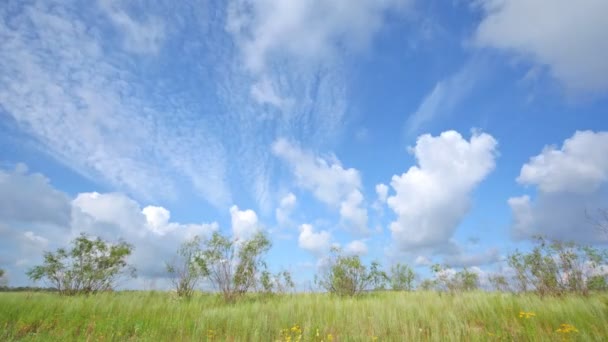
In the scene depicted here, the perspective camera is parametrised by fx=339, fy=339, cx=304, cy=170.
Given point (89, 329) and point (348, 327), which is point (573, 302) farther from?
point (89, 329)

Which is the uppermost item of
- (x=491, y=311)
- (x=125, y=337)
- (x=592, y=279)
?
(x=592, y=279)

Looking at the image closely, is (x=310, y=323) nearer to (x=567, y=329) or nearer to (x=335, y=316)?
(x=335, y=316)

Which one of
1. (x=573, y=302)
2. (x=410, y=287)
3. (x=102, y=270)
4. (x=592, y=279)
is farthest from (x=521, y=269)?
(x=102, y=270)

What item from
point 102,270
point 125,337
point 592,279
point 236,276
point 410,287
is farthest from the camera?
point 410,287

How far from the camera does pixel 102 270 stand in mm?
18641

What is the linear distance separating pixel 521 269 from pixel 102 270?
69.3 feet

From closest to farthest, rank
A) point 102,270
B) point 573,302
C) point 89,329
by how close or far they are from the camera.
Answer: point 89,329, point 573,302, point 102,270

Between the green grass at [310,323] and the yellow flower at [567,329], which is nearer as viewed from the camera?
the yellow flower at [567,329]

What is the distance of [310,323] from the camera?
9.13 m

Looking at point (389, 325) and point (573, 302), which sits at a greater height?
point (573, 302)

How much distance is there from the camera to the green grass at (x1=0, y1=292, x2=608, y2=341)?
25.4ft

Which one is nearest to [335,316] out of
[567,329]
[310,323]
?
[310,323]

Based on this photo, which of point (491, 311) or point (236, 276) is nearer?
point (491, 311)

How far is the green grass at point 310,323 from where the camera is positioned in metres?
7.75
